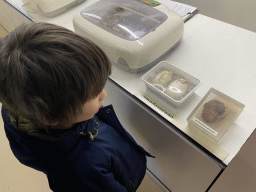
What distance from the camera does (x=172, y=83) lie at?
0.62 meters

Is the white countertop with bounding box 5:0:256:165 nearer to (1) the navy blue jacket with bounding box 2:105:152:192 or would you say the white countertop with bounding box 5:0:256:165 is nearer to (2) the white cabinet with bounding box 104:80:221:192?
(2) the white cabinet with bounding box 104:80:221:192

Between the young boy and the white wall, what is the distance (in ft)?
5.38

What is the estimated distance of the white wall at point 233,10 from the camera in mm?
1561

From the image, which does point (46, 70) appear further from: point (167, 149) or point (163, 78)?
point (167, 149)

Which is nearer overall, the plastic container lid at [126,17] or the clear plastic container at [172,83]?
the clear plastic container at [172,83]

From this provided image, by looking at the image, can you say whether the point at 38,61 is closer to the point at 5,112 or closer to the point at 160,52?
the point at 5,112

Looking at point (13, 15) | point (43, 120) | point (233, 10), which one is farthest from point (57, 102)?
point (233, 10)

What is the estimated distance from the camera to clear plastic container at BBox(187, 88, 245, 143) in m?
0.51

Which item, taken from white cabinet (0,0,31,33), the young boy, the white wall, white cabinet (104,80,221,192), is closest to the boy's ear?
the young boy

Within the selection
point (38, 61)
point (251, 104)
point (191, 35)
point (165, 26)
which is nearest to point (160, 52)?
point (165, 26)

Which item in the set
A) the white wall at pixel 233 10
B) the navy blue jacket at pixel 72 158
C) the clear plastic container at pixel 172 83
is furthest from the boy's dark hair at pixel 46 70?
the white wall at pixel 233 10

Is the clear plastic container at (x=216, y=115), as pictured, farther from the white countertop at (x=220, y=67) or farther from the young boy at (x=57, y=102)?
the young boy at (x=57, y=102)

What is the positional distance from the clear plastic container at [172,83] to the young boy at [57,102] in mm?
222

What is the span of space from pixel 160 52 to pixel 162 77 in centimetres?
13
